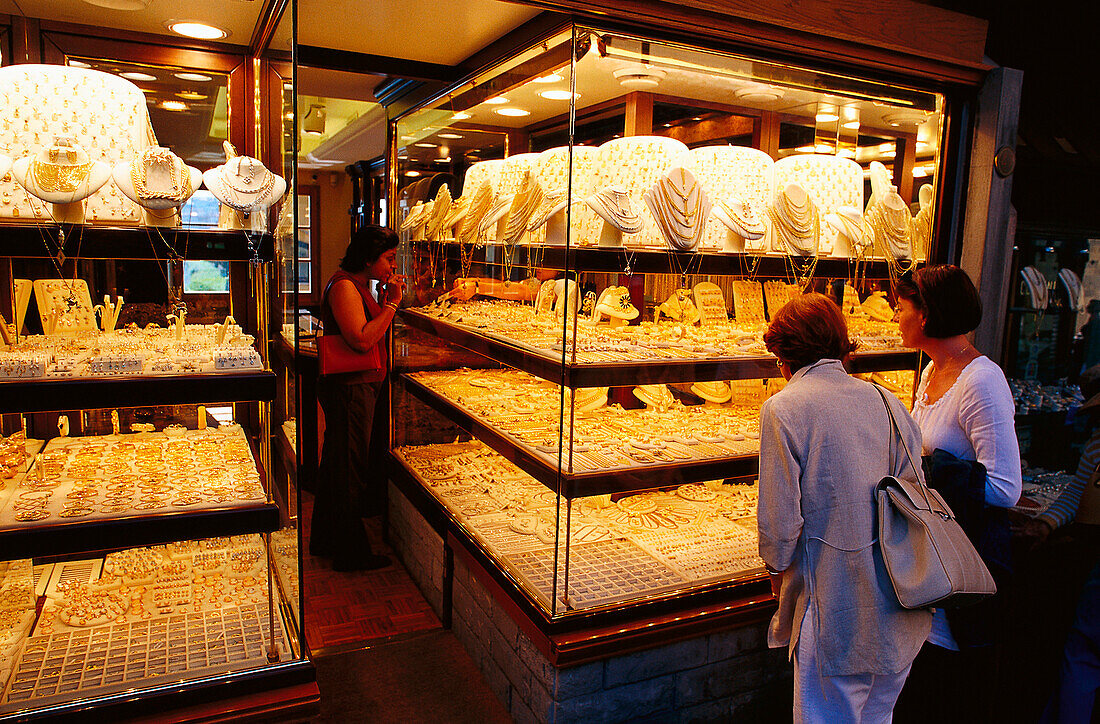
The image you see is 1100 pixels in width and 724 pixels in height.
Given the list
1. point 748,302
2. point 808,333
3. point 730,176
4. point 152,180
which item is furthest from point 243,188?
point 748,302

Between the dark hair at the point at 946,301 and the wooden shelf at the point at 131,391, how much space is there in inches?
89.2

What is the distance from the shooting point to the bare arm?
4008 mm

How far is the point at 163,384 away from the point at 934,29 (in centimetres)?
342

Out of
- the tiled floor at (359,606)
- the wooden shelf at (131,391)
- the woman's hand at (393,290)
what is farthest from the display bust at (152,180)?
the tiled floor at (359,606)

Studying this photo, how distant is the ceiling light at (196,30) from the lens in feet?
9.04

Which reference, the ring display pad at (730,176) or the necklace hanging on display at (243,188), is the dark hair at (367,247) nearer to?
the necklace hanging on display at (243,188)

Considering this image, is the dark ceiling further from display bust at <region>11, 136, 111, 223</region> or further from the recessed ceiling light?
display bust at <region>11, 136, 111, 223</region>

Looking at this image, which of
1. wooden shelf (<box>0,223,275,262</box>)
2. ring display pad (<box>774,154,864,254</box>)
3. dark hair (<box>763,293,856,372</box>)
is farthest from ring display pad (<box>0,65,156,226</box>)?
ring display pad (<box>774,154,864,254</box>)

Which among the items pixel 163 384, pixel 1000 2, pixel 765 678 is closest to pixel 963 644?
pixel 765 678

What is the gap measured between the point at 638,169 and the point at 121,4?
1974 mm

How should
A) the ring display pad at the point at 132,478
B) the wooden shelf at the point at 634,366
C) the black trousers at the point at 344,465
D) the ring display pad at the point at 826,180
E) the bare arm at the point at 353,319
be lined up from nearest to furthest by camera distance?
the ring display pad at the point at 132,478
the wooden shelf at the point at 634,366
the ring display pad at the point at 826,180
the bare arm at the point at 353,319
the black trousers at the point at 344,465

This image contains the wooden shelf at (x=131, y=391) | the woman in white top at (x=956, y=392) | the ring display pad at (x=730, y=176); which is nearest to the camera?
the wooden shelf at (x=131, y=391)

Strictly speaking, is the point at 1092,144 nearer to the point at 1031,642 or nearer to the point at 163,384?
the point at 1031,642

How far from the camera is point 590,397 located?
3486mm
